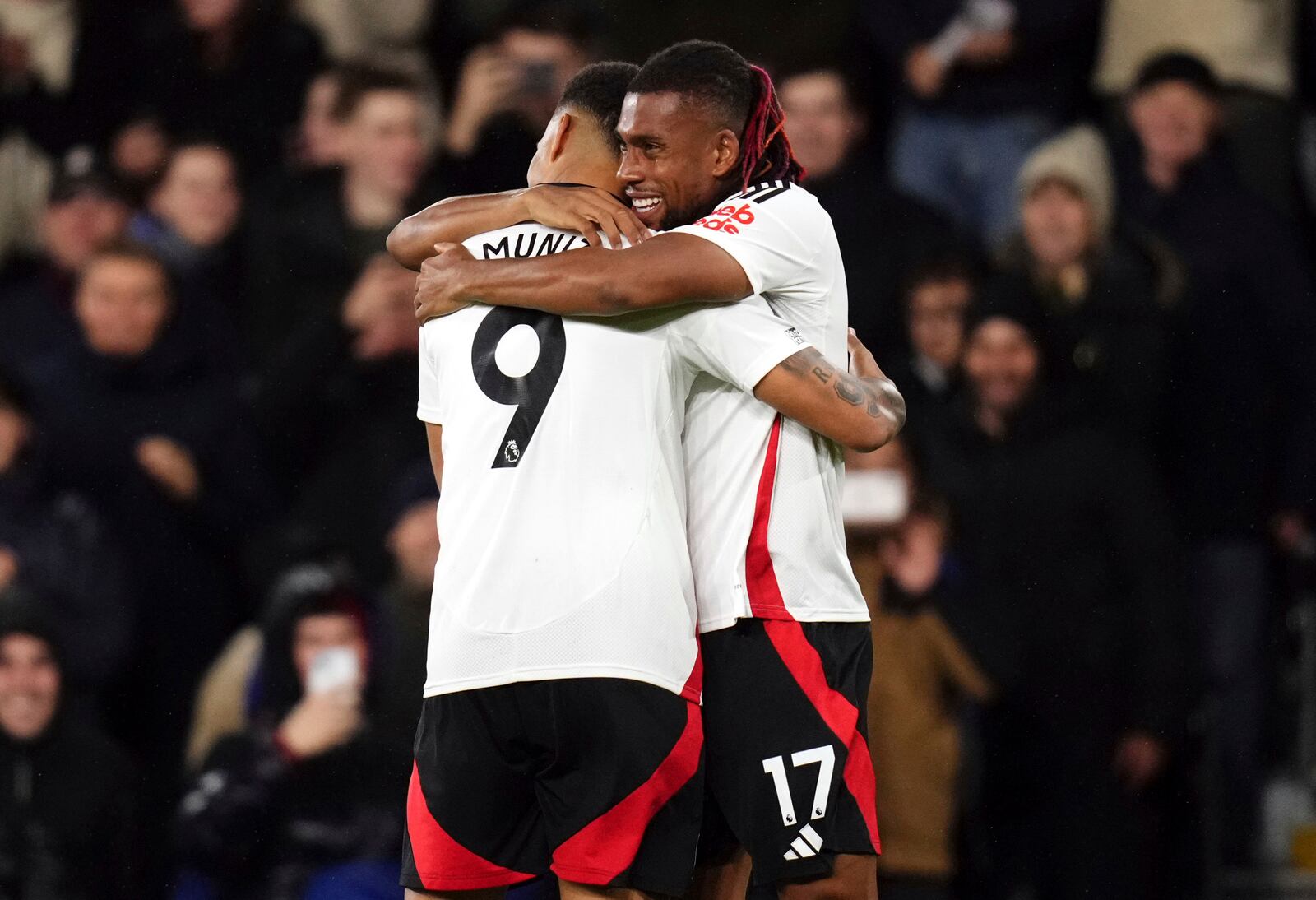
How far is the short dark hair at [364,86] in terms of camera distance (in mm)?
7180

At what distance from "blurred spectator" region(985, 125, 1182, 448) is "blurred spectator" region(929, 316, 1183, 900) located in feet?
0.75

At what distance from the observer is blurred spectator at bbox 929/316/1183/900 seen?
620cm

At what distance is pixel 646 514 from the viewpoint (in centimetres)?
293

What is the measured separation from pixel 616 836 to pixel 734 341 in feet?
2.90

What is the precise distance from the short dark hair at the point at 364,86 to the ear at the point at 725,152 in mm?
4160

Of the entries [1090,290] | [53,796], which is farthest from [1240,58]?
[53,796]

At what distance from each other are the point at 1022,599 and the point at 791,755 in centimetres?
347

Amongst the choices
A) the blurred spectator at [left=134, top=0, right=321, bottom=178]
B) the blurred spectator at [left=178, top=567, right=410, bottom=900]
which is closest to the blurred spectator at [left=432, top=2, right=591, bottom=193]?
the blurred spectator at [left=134, top=0, right=321, bottom=178]

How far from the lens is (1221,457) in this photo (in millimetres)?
6762

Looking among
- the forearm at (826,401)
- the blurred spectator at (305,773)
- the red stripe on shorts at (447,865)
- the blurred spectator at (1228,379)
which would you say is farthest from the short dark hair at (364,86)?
the red stripe on shorts at (447,865)

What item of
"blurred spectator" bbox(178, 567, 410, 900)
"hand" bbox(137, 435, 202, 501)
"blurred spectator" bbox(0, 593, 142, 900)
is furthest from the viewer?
A: "hand" bbox(137, 435, 202, 501)

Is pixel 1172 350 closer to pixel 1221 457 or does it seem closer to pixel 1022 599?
pixel 1221 457

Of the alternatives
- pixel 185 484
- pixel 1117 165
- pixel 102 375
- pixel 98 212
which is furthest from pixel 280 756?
pixel 1117 165

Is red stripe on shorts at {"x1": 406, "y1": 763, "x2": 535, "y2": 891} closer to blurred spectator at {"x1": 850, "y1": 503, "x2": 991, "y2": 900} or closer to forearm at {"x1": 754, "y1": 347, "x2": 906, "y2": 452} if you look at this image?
forearm at {"x1": 754, "y1": 347, "x2": 906, "y2": 452}
